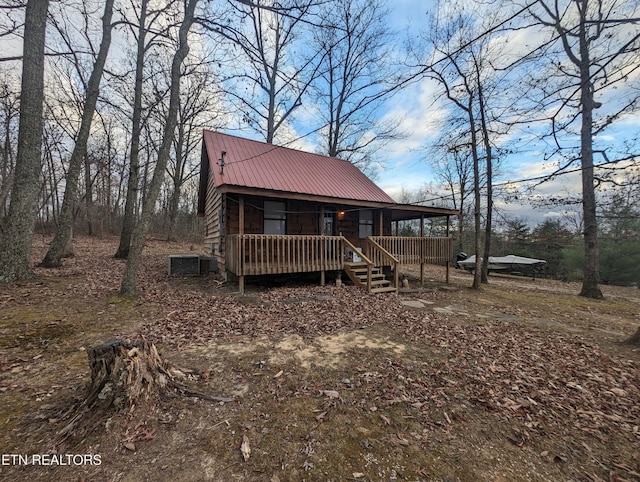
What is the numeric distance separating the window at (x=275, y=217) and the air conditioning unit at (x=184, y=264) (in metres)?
2.86

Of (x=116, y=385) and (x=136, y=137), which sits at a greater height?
(x=136, y=137)

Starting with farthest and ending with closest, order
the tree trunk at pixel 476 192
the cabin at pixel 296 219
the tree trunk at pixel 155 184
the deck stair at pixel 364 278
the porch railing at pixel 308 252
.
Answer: the tree trunk at pixel 476 192 → the deck stair at pixel 364 278 → the cabin at pixel 296 219 → the porch railing at pixel 308 252 → the tree trunk at pixel 155 184

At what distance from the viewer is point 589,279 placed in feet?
31.2

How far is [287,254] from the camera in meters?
7.73

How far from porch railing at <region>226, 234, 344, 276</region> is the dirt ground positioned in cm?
166

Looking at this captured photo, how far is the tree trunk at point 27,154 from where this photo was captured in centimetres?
587

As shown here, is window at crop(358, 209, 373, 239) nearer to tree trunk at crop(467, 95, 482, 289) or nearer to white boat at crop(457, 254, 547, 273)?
tree trunk at crop(467, 95, 482, 289)

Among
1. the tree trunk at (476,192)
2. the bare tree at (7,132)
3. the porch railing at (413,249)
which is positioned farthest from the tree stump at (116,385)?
the bare tree at (7,132)

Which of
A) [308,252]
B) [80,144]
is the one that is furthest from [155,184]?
[80,144]

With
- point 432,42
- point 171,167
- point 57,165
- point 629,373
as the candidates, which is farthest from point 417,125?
point 57,165

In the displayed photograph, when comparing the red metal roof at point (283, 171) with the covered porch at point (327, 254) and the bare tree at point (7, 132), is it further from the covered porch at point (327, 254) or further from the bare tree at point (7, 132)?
the bare tree at point (7, 132)

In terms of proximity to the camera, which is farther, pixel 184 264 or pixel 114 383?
pixel 184 264

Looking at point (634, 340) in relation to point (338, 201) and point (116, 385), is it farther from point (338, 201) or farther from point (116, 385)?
point (116, 385)

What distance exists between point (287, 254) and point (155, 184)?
3896mm
